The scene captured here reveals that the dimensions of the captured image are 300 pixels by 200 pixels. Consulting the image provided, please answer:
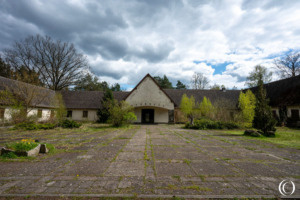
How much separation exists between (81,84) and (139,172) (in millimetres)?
30279

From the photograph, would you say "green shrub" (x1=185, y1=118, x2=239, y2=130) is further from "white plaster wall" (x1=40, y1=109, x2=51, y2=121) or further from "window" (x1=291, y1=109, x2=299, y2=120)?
"white plaster wall" (x1=40, y1=109, x2=51, y2=121)

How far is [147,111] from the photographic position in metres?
19.6

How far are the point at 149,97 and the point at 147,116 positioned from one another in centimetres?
279

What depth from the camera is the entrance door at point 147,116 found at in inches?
765

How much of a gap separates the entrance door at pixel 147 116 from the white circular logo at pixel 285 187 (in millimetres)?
16843

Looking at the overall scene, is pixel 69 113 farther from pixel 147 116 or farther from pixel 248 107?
pixel 248 107

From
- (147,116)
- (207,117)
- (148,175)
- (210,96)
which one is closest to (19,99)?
(147,116)

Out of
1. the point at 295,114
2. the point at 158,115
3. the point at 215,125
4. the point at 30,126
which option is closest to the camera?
the point at 30,126

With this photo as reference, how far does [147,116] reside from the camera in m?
19.5

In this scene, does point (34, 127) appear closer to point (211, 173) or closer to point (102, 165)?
point (102, 165)

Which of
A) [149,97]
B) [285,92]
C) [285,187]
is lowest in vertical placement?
[285,187]

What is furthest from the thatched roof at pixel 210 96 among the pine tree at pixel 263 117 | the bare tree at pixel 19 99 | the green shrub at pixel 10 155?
the green shrub at pixel 10 155

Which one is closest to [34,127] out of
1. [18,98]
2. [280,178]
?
[18,98]

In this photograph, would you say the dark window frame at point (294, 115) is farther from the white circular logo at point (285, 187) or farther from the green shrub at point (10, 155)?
the green shrub at point (10, 155)
